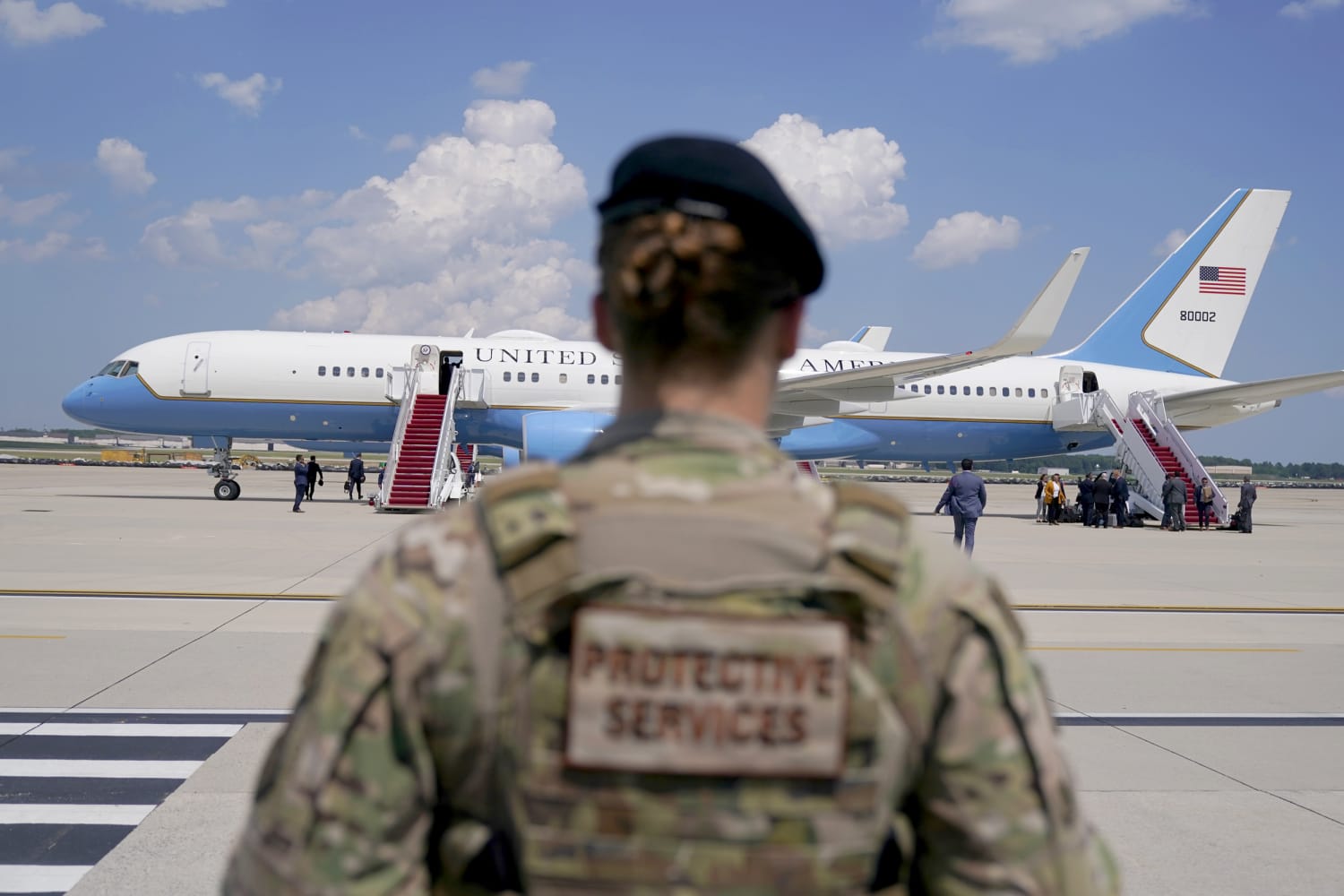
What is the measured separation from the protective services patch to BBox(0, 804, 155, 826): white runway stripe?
4.55m

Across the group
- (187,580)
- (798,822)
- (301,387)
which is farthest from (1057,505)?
(798,822)

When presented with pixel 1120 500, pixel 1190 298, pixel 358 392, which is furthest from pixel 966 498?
pixel 1190 298

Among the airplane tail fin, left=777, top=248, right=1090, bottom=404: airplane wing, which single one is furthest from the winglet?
the airplane tail fin

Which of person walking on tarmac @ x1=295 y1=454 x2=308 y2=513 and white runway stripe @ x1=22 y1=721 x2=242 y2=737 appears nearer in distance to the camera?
white runway stripe @ x1=22 y1=721 x2=242 y2=737

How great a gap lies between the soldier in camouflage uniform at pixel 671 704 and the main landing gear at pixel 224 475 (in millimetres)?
27411

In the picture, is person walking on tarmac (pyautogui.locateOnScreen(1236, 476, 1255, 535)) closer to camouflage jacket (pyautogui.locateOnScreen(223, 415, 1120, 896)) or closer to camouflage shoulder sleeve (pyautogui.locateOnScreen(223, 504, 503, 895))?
camouflage jacket (pyautogui.locateOnScreen(223, 415, 1120, 896))

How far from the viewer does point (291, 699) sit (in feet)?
23.3

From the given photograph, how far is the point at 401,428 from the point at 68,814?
19996mm

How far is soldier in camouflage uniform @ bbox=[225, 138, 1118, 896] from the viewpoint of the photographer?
1269 mm

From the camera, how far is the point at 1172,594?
13.1 metres

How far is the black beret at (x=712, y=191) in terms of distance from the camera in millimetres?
1413

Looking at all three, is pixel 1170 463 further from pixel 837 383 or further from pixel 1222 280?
pixel 837 383

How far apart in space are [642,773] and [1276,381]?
1153 inches

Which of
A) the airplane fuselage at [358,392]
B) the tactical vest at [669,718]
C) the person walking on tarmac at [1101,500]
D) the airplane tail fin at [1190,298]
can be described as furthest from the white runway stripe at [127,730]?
the airplane tail fin at [1190,298]
